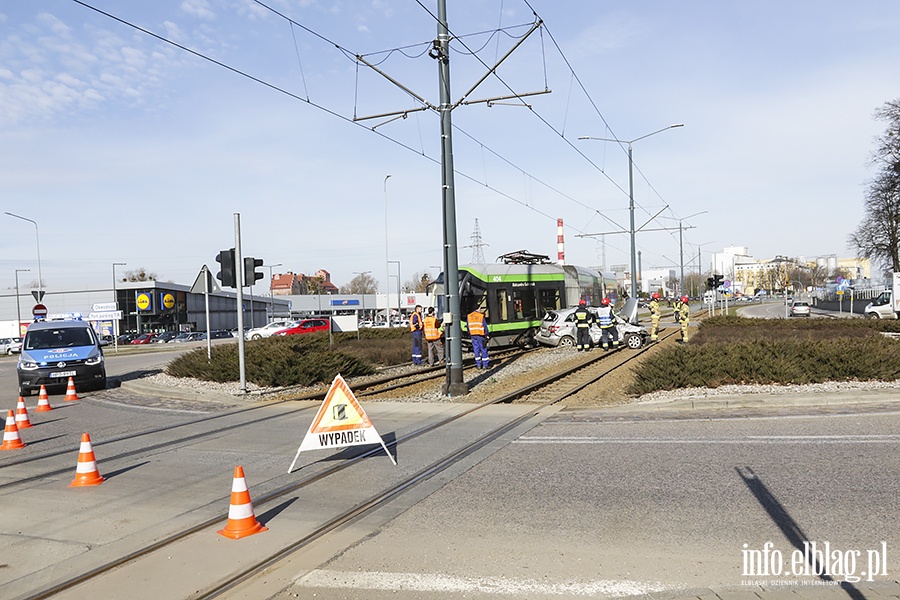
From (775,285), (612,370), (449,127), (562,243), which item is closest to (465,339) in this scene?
(612,370)

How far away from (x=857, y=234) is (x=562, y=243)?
23478mm

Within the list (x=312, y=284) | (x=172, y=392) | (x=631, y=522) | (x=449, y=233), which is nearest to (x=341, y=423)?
(x=631, y=522)

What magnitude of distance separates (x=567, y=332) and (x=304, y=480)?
21.2 m

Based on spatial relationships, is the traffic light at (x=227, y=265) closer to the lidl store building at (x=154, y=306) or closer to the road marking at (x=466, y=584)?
the road marking at (x=466, y=584)

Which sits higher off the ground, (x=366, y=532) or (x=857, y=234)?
(x=857, y=234)

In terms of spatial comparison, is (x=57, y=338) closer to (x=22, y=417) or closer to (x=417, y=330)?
(x=22, y=417)

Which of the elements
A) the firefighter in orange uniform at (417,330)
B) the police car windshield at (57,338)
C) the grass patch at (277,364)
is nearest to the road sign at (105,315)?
the grass patch at (277,364)

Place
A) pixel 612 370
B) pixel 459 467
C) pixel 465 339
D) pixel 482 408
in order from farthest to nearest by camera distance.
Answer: pixel 465 339, pixel 612 370, pixel 482 408, pixel 459 467

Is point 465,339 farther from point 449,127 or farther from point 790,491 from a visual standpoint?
point 790,491

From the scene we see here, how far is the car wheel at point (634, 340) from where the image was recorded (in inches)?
1116

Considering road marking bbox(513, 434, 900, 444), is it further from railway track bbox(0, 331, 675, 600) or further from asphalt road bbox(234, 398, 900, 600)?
railway track bbox(0, 331, 675, 600)

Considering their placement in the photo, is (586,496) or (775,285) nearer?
(586,496)

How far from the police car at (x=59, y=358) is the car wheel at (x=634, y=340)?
705 inches

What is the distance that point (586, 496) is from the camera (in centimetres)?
716
